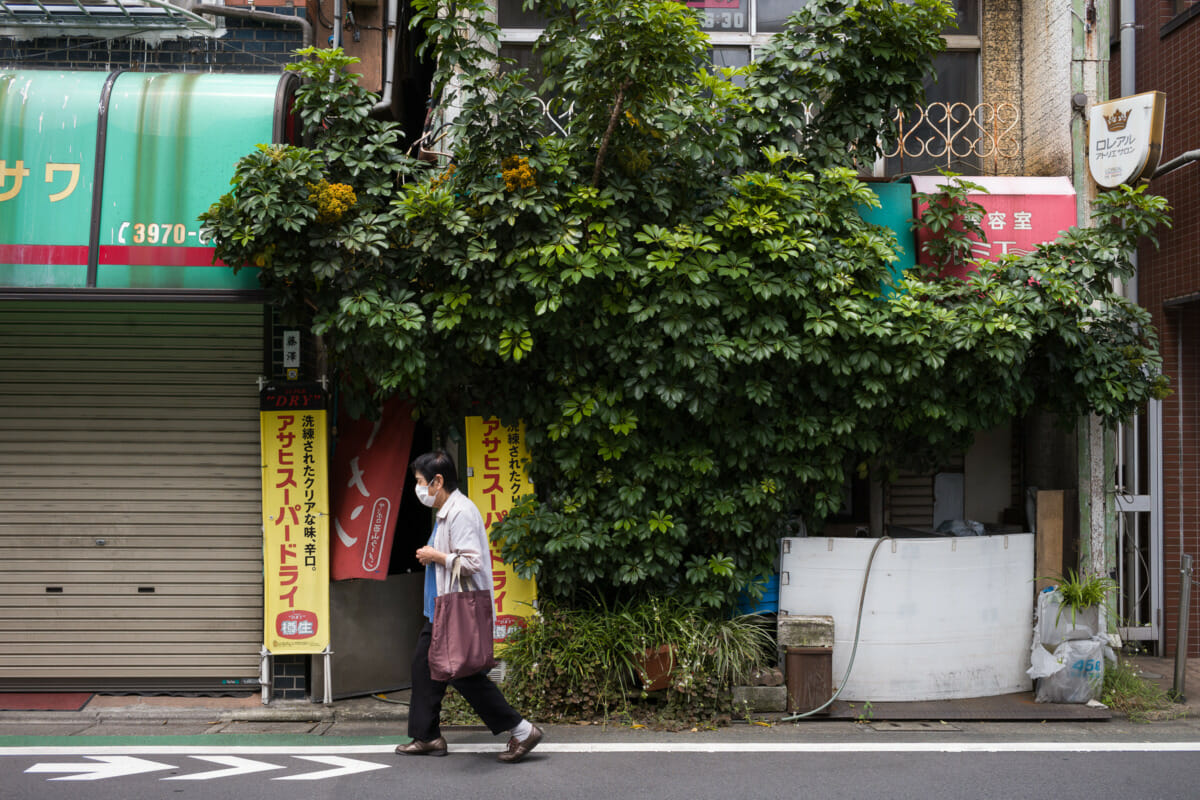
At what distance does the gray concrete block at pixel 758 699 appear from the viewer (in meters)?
6.88

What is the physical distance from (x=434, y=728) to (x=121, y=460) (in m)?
3.76

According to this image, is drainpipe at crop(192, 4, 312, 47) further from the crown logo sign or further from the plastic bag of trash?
the plastic bag of trash

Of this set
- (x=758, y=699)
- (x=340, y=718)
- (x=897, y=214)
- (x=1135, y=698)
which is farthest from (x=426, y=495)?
(x=1135, y=698)

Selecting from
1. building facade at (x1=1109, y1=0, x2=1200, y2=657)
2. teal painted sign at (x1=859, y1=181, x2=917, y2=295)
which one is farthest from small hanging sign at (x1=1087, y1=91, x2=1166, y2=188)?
teal painted sign at (x1=859, y1=181, x2=917, y2=295)

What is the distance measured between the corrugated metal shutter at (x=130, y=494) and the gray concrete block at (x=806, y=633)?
4436 mm

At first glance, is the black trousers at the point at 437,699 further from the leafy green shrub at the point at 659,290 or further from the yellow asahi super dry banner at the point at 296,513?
the yellow asahi super dry banner at the point at 296,513

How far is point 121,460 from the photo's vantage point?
758 cm

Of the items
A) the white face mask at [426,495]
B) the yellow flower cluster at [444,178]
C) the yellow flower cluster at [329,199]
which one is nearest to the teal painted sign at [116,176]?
the yellow flower cluster at [329,199]

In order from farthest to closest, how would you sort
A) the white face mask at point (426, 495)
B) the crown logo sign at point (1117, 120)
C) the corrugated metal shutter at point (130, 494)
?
1. the crown logo sign at point (1117, 120)
2. the corrugated metal shutter at point (130, 494)
3. the white face mask at point (426, 495)

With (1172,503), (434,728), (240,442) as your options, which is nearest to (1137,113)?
(1172,503)

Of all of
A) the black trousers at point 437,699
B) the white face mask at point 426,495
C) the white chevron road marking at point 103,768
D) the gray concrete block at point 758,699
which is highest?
the white face mask at point 426,495

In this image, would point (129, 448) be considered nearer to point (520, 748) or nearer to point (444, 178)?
point (444, 178)

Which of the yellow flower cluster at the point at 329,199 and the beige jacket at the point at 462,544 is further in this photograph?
the yellow flower cluster at the point at 329,199

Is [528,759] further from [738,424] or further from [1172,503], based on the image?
[1172,503]
